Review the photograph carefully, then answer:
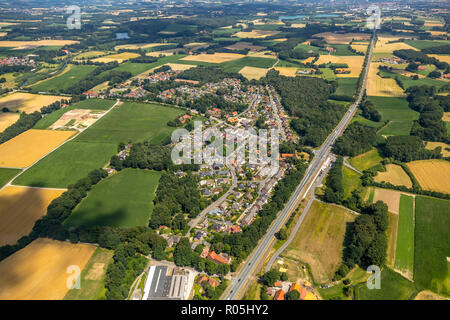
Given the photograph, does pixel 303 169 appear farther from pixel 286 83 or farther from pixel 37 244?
pixel 286 83

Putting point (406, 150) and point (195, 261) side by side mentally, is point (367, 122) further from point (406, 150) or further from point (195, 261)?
point (195, 261)

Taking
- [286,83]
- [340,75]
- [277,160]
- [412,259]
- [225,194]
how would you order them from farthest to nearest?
[340,75] → [286,83] → [277,160] → [225,194] → [412,259]

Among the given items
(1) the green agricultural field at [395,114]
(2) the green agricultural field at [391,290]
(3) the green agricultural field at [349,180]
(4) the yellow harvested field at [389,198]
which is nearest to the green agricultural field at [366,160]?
(3) the green agricultural field at [349,180]

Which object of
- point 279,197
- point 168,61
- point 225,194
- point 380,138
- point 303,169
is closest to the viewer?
point 279,197

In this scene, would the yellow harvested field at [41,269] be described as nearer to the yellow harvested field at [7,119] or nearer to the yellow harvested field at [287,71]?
the yellow harvested field at [7,119]

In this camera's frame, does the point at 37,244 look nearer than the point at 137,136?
Yes

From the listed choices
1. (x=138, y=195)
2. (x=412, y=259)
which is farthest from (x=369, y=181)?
(x=138, y=195)
